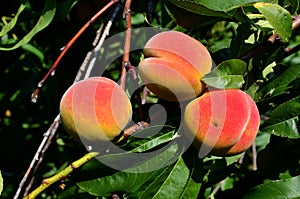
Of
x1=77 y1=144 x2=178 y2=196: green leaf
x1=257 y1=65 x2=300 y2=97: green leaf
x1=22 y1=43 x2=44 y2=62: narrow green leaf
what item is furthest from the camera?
x1=22 y1=43 x2=44 y2=62: narrow green leaf

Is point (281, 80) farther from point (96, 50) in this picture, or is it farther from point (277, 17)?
point (96, 50)

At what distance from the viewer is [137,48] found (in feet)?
4.56

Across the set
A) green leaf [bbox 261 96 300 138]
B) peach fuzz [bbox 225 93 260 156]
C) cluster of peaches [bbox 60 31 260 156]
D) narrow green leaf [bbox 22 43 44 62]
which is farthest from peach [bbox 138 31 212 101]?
narrow green leaf [bbox 22 43 44 62]

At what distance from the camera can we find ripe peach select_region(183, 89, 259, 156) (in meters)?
1.01

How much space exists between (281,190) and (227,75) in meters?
0.29

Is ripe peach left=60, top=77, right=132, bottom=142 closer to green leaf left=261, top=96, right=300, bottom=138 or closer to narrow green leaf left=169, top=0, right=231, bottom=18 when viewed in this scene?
narrow green leaf left=169, top=0, right=231, bottom=18

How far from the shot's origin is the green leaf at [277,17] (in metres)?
1.07

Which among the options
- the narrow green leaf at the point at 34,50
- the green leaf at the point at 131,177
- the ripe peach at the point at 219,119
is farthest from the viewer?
the narrow green leaf at the point at 34,50

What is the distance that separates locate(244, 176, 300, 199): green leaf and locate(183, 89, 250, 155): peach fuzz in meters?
0.19

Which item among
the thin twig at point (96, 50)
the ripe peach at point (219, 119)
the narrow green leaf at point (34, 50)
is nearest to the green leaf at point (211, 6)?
the ripe peach at point (219, 119)

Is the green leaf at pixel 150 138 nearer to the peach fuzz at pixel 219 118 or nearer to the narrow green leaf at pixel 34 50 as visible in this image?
the peach fuzz at pixel 219 118

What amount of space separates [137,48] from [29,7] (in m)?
0.34

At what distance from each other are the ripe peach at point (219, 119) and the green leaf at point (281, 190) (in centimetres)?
18

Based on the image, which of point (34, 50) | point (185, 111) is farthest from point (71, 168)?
point (34, 50)
